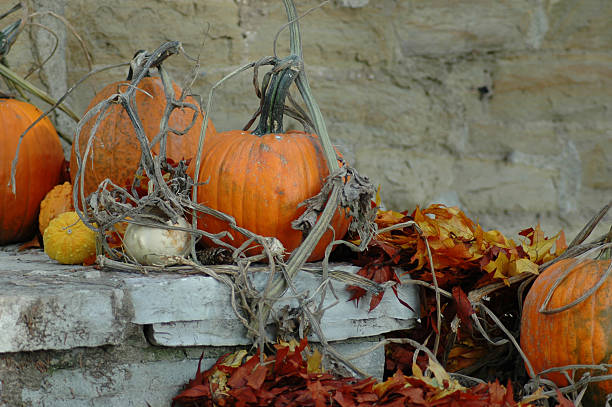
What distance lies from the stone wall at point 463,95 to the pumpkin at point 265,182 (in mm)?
922

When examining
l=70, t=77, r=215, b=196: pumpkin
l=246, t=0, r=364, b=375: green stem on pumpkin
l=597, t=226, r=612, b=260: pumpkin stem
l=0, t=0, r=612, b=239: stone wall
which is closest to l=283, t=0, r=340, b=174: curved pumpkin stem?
l=246, t=0, r=364, b=375: green stem on pumpkin

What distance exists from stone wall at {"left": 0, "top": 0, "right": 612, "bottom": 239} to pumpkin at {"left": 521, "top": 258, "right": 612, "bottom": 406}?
3.92ft

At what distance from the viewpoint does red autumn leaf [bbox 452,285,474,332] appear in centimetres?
149

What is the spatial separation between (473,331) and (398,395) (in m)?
0.41

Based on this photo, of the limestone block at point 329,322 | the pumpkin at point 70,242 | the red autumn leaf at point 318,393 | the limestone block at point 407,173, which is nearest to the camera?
the red autumn leaf at point 318,393

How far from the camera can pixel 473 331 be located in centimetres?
156

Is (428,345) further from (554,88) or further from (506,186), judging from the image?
(554,88)

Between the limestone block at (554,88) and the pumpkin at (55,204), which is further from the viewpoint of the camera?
the limestone block at (554,88)

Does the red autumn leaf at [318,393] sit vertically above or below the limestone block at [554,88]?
below

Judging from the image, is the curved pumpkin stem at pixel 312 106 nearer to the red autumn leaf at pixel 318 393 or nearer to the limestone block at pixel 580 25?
the red autumn leaf at pixel 318 393

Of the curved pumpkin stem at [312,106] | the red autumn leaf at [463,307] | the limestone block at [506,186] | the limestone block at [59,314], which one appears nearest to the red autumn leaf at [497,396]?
the red autumn leaf at [463,307]

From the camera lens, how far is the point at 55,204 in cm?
181

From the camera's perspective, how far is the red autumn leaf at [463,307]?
4.88 feet

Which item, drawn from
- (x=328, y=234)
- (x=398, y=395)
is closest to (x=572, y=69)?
(x=328, y=234)
